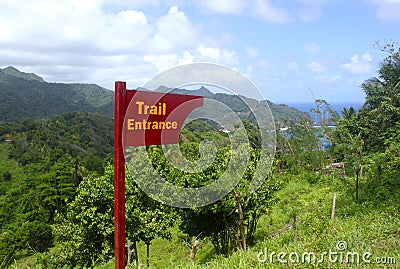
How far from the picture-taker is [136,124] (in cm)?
275

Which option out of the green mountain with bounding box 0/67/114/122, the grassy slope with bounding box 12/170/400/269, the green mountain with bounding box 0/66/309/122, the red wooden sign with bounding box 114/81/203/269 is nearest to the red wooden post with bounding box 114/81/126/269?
the red wooden sign with bounding box 114/81/203/269

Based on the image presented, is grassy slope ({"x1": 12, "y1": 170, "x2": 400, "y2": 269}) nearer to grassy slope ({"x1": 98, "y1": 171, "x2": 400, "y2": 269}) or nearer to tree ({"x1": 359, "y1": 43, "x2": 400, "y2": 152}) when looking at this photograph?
grassy slope ({"x1": 98, "y1": 171, "x2": 400, "y2": 269})

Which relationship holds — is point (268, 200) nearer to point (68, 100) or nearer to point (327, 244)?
point (327, 244)

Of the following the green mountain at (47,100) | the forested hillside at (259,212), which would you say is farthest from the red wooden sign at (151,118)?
the green mountain at (47,100)

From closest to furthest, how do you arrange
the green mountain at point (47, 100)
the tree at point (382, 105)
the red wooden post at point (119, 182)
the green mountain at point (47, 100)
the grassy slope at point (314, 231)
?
the red wooden post at point (119, 182)
the grassy slope at point (314, 231)
the tree at point (382, 105)
the green mountain at point (47, 100)
the green mountain at point (47, 100)

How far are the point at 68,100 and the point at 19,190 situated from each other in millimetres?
100173

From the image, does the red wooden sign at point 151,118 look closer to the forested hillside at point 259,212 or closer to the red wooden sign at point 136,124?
the red wooden sign at point 136,124

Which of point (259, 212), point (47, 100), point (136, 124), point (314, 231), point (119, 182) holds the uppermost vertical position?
point (47, 100)

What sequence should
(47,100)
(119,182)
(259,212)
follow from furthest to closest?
(47,100) → (259,212) → (119,182)

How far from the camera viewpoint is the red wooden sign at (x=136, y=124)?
272cm

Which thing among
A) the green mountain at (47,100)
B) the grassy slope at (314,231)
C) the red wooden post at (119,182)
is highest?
the green mountain at (47,100)

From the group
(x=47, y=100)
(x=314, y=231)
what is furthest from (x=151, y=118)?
(x=47, y=100)

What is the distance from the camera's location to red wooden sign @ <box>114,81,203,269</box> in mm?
2725

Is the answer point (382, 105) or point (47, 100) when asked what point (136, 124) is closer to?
point (382, 105)
